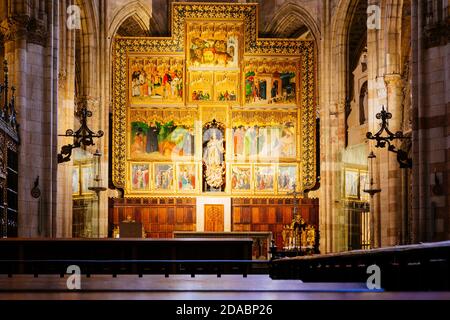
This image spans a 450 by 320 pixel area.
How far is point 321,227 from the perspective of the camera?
32469 mm

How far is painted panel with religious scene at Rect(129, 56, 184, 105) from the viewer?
3359 cm

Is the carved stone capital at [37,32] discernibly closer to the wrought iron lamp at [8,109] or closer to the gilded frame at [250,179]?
the wrought iron lamp at [8,109]

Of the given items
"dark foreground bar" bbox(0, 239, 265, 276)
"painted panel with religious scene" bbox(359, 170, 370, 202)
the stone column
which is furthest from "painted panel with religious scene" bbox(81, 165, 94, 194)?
"dark foreground bar" bbox(0, 239, 265, 276)

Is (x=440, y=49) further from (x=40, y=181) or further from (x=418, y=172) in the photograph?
(x=40, y=181)

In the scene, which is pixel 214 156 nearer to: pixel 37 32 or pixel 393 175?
pixel 393 175

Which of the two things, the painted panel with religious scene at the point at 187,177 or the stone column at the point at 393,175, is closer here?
the stone column at the point at 393,175

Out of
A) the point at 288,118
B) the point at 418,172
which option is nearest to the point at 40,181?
the point at 418,172

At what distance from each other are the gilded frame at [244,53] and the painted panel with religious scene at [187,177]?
223cm

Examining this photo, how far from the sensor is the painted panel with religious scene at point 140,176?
109 ft

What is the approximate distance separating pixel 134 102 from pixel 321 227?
906 centimetres

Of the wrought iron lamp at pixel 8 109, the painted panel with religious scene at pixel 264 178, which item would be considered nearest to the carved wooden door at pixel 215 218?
the painted panel with religious scene at pixel 264 178
